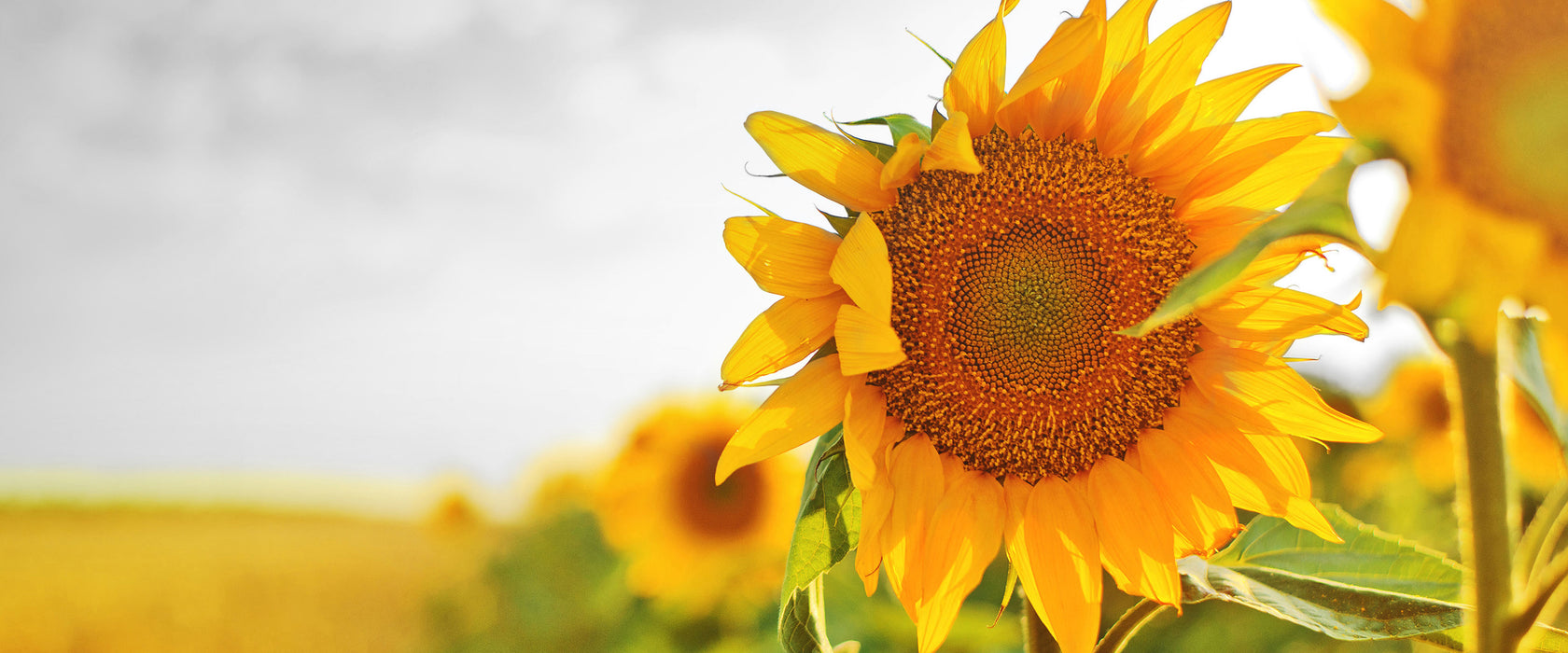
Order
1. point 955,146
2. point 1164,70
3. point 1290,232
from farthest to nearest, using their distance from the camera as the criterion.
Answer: point 1164,70, point 955,146, point 1290,232

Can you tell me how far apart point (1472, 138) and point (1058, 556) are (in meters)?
0.61

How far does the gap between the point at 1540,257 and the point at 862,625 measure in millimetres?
2409

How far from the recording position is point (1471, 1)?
2.55 feet

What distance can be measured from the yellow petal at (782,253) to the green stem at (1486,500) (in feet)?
1.96

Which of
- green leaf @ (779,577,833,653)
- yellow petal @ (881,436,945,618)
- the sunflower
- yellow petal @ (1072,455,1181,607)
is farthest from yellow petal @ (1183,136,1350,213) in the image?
the sunflower

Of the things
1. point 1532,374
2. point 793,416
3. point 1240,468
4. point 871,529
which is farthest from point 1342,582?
point 793,416

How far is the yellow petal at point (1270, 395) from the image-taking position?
1104mm

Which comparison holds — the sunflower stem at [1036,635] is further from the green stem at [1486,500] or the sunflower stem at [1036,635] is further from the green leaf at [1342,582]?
the green stem at [1486,500]

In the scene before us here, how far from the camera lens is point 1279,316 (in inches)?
43.9

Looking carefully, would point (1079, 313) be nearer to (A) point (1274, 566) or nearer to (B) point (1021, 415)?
(B) point (1021, 415)

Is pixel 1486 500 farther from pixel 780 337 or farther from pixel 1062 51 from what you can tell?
pixel 780 337

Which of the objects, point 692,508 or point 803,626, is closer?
point 803,626

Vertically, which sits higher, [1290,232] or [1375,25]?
[1375,25]

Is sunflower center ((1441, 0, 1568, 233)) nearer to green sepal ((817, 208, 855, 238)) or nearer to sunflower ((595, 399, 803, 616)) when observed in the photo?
green sepal ((817, 208, 855, 238))
